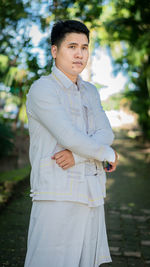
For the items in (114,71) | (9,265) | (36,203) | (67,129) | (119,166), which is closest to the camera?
(67,129)

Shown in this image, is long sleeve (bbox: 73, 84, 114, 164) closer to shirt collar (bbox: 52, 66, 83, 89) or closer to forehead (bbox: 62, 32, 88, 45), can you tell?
shirt collar (bbox: 52, 66, 83, 89)

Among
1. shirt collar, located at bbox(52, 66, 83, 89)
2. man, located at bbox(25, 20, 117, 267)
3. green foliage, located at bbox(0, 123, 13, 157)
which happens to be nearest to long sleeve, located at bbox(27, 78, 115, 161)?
man, located at bbox(25, 20, 117, 267)

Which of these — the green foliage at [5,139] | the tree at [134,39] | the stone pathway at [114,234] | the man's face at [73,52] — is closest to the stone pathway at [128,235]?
the stone pathway at [114,234]

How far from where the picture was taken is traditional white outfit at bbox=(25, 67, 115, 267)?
1.89m

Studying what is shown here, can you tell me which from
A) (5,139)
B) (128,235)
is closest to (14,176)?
(5,139)

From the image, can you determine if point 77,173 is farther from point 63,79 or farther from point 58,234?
point 63,79

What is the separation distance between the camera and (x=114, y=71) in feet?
42.7

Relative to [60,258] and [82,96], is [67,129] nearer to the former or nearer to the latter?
[82,96]

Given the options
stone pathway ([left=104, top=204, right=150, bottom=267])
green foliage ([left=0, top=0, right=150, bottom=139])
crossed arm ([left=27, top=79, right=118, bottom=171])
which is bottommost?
stone pathway ([left=104, top=204, right=150, bottom=267])

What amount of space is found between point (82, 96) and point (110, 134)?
33 cm

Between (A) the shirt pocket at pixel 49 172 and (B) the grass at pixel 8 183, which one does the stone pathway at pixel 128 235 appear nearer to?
(B) the grass at pixel 8 183

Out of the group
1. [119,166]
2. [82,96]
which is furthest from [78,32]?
[119,166]

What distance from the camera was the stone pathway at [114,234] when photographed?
3236 mm

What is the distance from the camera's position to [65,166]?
1.90 metres
